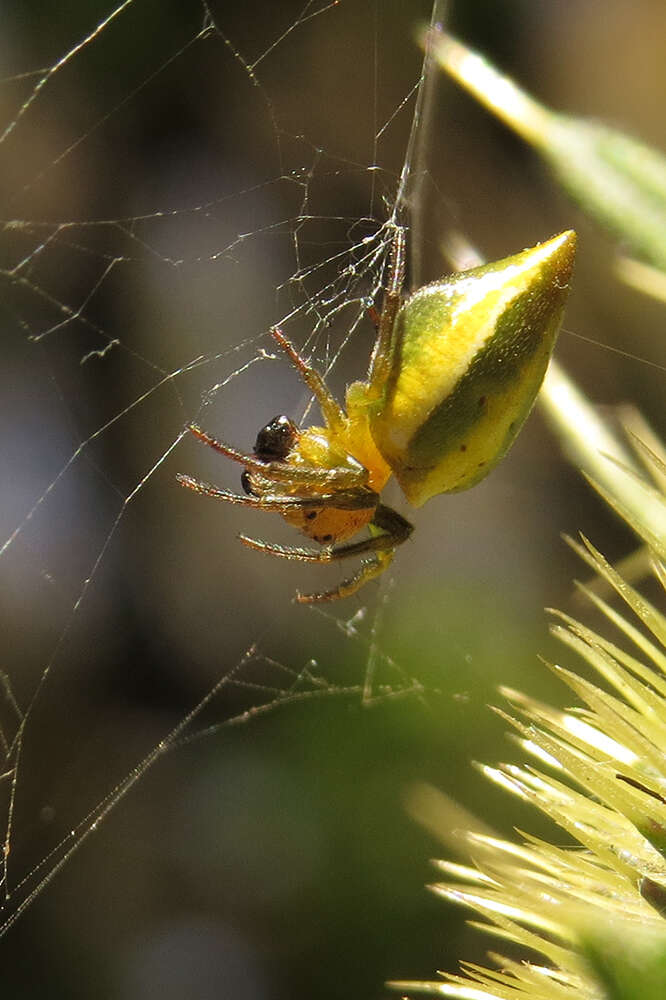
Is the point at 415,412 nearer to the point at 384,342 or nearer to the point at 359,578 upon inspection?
the point at 384,342

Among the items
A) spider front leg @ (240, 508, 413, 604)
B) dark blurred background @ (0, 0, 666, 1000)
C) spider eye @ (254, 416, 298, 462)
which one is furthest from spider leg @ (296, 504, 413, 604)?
dark blurred background @ (0, 0, 666, 1000)

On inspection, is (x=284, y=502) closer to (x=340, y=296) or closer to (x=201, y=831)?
(x=340, y=296)

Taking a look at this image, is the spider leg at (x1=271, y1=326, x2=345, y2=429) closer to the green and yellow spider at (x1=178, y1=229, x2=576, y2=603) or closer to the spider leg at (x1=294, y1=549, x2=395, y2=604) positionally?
the green and yellow spider at (x1=178, y1=229, x2=576, y2=603)

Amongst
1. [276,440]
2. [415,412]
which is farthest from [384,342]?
[276,440]

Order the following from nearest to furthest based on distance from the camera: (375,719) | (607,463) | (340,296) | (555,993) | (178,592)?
(555,993), (607,463), (340,296), (375,719), (178,592)

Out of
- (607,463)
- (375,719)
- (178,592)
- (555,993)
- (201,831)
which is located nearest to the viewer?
(555,993)

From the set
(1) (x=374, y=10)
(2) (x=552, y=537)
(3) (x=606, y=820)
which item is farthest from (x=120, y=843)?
(1) (x=374, y=10)

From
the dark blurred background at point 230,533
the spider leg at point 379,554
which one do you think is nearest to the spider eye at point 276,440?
the spider leg at point 379,554
